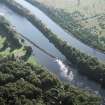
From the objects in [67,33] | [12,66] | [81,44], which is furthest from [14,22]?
[12,66]

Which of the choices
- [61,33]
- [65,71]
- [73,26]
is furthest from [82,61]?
[73,26]

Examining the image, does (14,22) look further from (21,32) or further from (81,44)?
(81,44)

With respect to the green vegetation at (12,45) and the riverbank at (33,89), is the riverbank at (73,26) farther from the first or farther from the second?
the riverbank at (33,89)

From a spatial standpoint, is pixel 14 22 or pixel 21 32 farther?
pixel 14 22

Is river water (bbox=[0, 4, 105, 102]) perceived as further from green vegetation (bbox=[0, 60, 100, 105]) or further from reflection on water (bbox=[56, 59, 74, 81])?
green vegetation (bbox=[0, 60, 100, 105])

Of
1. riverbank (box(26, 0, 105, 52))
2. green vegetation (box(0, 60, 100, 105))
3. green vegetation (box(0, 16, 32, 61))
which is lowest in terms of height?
green vegetation (box(0, 60, 100, 105))

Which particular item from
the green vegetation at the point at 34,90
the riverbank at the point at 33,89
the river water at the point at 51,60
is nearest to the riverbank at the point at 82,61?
the river water at the point at 51,60

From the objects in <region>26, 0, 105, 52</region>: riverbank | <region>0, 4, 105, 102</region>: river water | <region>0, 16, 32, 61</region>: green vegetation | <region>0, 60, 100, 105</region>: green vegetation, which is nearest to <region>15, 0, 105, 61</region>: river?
<region>26, 0, 105, 52</region>: riverbank
